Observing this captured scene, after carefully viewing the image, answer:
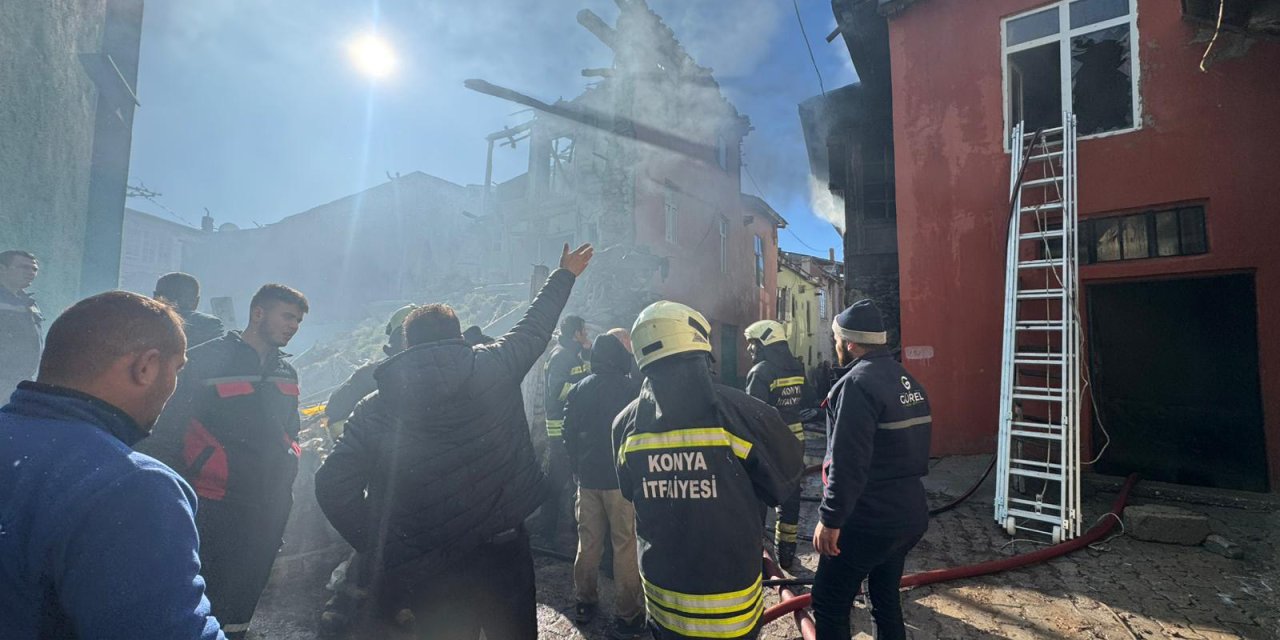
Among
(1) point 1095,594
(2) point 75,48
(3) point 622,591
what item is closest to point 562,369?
(3) point 622,591

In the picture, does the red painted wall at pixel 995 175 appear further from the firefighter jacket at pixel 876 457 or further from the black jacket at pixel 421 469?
the black jacket at pixel 421 469

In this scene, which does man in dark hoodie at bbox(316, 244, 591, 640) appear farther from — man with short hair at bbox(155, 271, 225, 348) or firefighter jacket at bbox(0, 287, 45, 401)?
firefighter jacket at bbox(0, 287, 45, 401)

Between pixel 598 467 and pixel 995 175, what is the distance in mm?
6411

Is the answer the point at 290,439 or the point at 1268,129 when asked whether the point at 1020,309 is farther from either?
the point at 290,439

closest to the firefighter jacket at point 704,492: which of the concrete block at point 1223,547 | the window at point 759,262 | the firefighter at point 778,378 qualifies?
the firefighter at point 778,378

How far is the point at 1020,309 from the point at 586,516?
5.67 m

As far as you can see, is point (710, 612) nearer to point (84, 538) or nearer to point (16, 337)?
point (84, 538)

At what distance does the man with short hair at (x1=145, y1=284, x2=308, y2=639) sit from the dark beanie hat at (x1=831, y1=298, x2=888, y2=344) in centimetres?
301

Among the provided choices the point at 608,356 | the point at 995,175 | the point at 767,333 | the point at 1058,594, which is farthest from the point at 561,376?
the point at 995,175

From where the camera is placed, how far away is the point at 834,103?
33.3ft

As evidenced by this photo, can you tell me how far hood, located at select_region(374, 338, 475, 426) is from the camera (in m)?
2.09

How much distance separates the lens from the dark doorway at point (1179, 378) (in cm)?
612

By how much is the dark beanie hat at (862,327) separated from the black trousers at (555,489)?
3140mm

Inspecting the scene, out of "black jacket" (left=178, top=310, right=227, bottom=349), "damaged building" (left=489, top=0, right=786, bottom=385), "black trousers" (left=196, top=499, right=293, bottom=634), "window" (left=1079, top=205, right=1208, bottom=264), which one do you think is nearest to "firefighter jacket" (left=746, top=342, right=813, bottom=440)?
"black trousers" (left=196, top=499, right=293, bottom=634)
